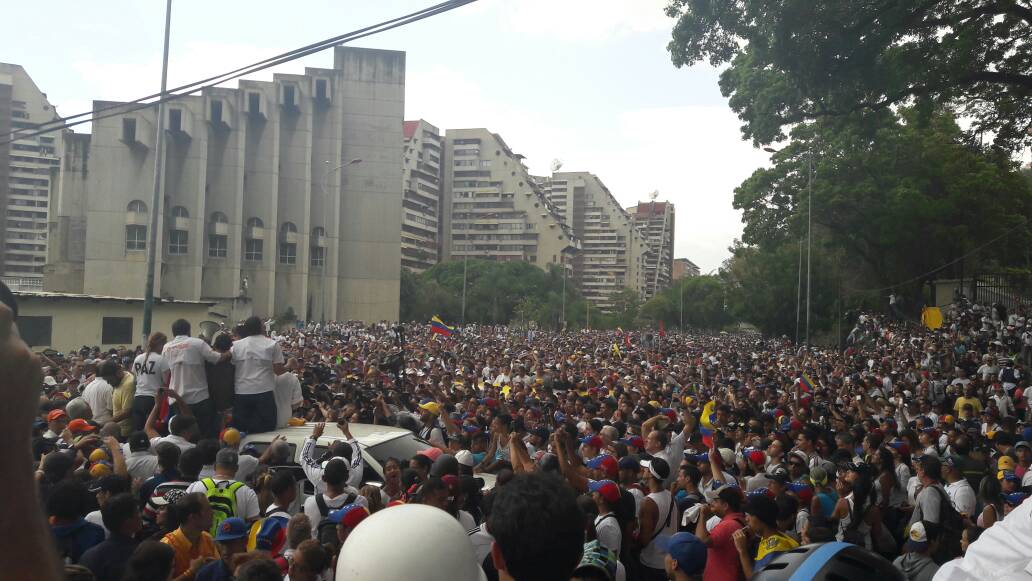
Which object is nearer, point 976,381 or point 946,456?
point 946,456

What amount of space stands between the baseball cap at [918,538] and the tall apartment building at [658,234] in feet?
473

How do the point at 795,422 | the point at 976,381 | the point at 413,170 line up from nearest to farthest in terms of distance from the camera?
the point at 795,422, the point at 976,381, the point at 413,170

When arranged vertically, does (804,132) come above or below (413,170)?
below

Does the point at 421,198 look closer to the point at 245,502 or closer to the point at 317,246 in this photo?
the point at 317,246

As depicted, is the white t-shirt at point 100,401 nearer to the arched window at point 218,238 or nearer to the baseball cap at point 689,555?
the baseball cap at point 689,555

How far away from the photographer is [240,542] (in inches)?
165

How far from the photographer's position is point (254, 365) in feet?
25.3

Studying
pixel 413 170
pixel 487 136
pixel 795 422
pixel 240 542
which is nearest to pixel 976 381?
pixel 795 422

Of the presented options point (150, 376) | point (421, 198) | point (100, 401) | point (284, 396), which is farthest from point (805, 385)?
point (421, 198)

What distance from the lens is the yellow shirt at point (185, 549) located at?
413cm

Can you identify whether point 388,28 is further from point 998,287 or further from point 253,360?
point 998,287

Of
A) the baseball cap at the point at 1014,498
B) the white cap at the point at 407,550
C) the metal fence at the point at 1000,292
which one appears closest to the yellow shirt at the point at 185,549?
the white cap at the point at 407,550

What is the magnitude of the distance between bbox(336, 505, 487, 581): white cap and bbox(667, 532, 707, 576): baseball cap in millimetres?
2710

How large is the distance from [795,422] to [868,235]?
Result: 30.4 metres
